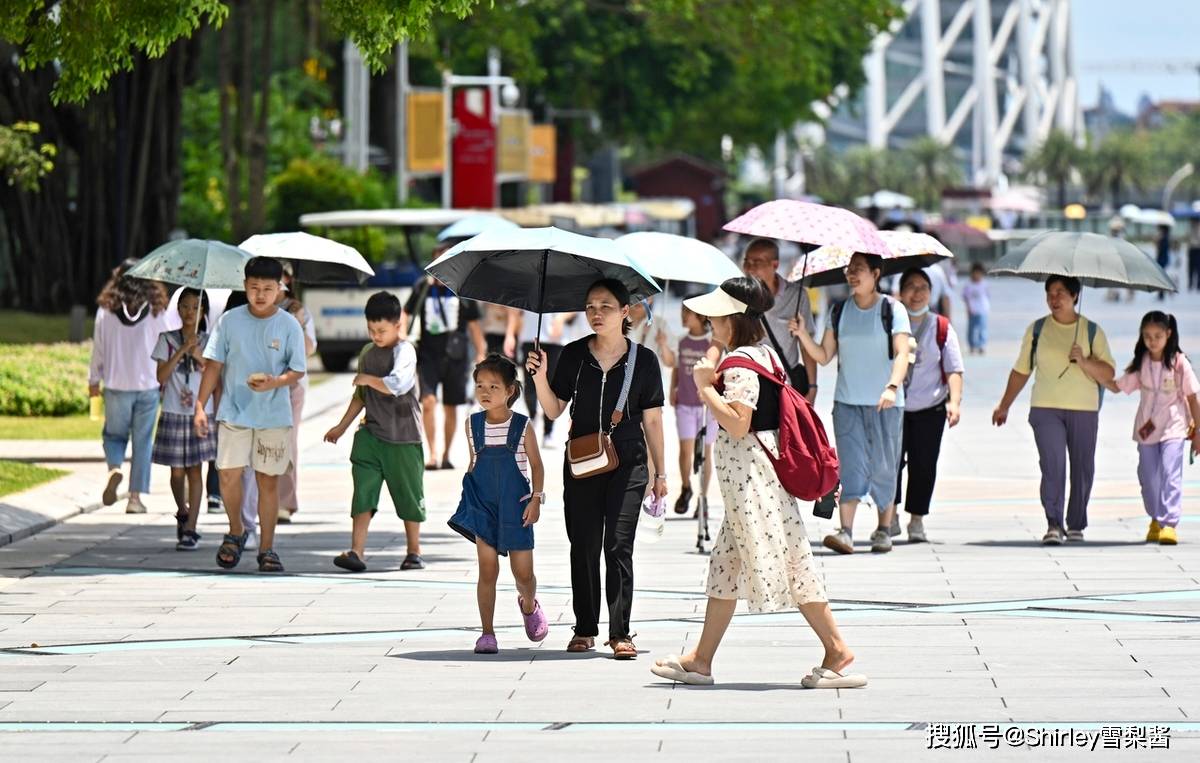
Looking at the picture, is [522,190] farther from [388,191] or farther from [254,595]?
[254,595]

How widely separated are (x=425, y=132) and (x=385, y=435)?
31858 mm

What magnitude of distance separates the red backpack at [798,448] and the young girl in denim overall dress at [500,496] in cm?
123

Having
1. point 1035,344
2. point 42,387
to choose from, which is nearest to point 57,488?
point 42,387

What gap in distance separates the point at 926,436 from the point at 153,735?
6.55 meters

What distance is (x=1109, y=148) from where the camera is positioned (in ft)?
531

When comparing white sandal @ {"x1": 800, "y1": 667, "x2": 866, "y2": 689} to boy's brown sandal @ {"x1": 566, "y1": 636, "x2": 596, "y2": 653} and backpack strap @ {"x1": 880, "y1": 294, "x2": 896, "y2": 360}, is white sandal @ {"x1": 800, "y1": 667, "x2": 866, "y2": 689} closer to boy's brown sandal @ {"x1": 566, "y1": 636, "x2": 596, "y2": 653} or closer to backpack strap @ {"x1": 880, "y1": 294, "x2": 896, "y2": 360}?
boy's brown sandal @ {"x1": 566, "y1": 636, "x2": 596, "y2": 653}

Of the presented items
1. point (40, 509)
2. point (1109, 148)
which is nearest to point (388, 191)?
point (40, 509)

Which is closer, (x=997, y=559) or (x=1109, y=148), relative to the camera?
(x=997, y=559)

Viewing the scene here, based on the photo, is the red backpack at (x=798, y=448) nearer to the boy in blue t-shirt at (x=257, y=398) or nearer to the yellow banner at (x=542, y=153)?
the boy in blue t-shirt at (x=257, y=398)

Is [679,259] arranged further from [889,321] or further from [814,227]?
[889,321]

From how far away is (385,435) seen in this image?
11.5m

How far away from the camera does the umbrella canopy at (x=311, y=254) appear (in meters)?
12.4

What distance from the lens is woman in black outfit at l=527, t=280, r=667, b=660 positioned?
348 inches

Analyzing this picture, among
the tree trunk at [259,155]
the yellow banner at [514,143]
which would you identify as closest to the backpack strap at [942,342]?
the tree trunk at [259,155]
